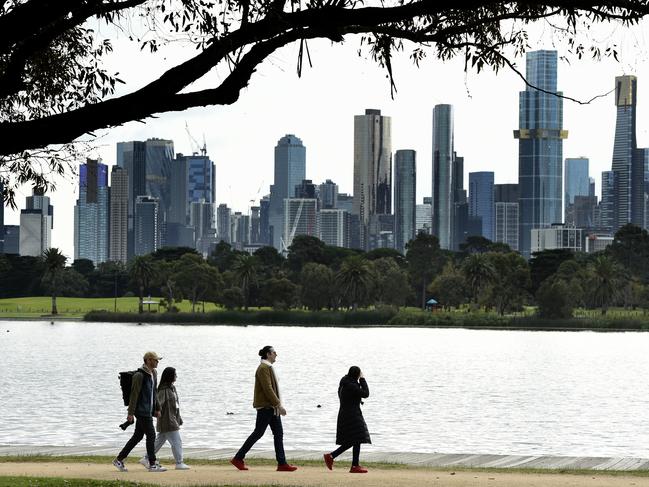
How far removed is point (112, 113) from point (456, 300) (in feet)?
593

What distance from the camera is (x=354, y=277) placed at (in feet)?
587

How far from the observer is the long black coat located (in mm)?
21625

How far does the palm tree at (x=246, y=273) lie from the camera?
188250mm

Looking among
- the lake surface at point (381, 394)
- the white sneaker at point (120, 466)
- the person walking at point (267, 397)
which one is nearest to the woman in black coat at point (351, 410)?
the person walking at point (267, 397)

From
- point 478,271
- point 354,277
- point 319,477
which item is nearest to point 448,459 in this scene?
point 319,477

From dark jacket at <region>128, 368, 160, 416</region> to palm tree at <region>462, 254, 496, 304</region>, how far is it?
155 m

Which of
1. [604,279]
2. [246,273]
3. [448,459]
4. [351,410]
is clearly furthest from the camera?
[246,273]

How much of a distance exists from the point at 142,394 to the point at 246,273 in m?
167

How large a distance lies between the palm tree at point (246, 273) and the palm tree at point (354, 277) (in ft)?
47.5

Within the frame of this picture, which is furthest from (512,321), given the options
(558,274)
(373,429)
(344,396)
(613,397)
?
(344,396)

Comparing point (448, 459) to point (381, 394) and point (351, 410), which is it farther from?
point (381, 394)

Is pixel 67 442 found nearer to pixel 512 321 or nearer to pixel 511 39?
pixel 511 39

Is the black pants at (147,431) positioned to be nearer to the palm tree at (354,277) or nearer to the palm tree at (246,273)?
the palm tree at (354,277)

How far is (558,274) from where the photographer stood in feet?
585
